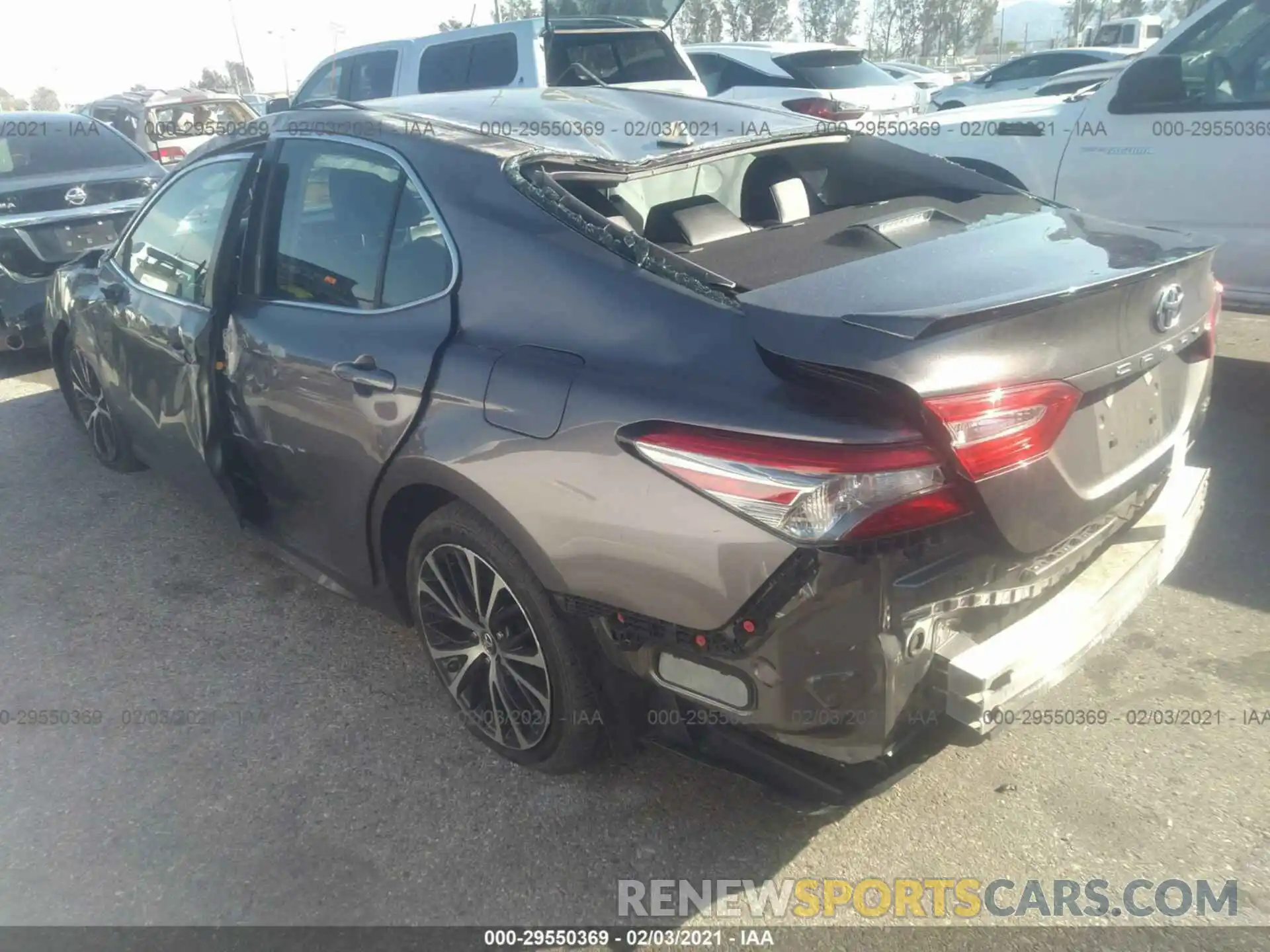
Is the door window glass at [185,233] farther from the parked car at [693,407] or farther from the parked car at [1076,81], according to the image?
the parked car at [1076,81]

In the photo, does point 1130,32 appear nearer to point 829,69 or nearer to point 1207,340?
point 829,69

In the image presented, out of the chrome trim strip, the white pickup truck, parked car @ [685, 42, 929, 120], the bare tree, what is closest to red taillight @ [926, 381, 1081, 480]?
the white pickup truck

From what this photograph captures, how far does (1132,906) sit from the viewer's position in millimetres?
2293

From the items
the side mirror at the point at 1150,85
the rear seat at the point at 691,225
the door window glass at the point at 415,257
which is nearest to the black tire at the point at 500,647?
the door window glass at the point at 415,257

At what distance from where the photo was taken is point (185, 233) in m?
3.75

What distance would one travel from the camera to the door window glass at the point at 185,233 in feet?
11.5

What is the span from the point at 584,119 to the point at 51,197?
574 centimetres

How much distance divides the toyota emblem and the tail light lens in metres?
0.78

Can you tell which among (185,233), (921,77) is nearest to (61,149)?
(185,233)

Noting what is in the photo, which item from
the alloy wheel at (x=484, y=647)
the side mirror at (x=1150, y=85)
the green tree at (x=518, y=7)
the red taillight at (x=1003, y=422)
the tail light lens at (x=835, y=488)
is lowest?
the alloy wheel at (x=484, y=647)

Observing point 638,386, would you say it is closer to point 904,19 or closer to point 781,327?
point 781,327

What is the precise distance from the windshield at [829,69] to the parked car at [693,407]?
25.9 ft

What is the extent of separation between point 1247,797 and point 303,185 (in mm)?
3209

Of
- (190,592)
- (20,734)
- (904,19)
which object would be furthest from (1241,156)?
(904,19)
